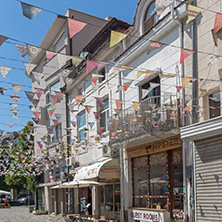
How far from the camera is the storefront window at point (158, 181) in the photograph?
532 inches

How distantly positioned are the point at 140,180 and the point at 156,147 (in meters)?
2.37

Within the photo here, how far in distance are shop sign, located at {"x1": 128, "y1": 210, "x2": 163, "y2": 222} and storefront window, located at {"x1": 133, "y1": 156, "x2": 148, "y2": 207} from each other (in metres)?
0.41

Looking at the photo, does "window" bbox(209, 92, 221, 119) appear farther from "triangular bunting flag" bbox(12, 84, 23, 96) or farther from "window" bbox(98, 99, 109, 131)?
"window" bbox(98, 99, 109, 131)

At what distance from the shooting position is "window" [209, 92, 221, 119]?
36.4 feet

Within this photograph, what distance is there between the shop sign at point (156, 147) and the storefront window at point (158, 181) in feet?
1.11

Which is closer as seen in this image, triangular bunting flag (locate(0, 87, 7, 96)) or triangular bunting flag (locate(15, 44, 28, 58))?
triangular bunting flag (locate(15, 44, 28, 58))

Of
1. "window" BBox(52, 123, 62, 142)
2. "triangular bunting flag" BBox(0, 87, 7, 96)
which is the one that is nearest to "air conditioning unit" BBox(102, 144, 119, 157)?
"triangular bunting flag" BBox(0, 87, 7, 96)

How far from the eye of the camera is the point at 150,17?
49.4 feet

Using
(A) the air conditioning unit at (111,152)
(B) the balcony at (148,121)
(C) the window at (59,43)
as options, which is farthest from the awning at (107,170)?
(C) the window at (59,43)

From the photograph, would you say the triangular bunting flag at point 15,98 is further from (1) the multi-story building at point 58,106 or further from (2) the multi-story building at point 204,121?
(1) the multi-story building at point 58,106

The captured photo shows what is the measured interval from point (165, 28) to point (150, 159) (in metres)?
5.43

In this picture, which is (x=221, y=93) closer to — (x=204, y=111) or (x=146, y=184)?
(x=204, y=111)

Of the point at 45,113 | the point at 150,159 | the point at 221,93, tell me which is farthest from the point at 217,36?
the point at 45,113

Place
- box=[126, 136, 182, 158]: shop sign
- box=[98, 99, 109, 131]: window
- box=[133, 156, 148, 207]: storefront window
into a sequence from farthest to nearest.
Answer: box=[98, 99, 109, 131]: window → box=[133, 156, 148, 207]: storefront window → box=[126, 136, 182, 158]: shop sign
